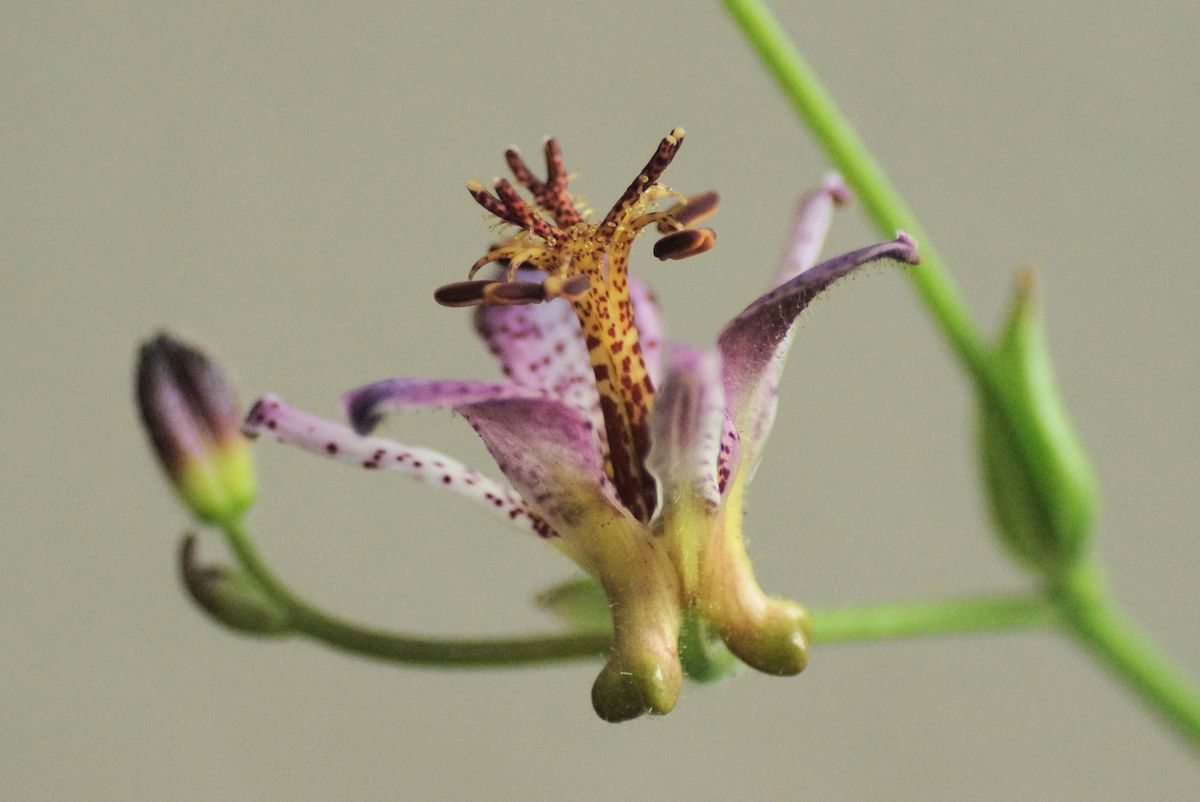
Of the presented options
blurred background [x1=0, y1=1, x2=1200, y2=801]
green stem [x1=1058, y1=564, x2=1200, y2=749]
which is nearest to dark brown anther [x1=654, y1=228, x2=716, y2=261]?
green stem [x1=1058, y1=564, x2=1200, y2=749]

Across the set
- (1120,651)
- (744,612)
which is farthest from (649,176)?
(1120,651)

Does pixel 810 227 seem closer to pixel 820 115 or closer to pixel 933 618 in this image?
pixel 820 115

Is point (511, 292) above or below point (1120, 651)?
above

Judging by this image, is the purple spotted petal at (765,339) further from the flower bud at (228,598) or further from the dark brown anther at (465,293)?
the flower bud at (228,598)

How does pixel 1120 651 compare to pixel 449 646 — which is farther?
pixel 1120 651

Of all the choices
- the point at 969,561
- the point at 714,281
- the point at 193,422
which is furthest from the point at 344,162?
the point at 193,422
